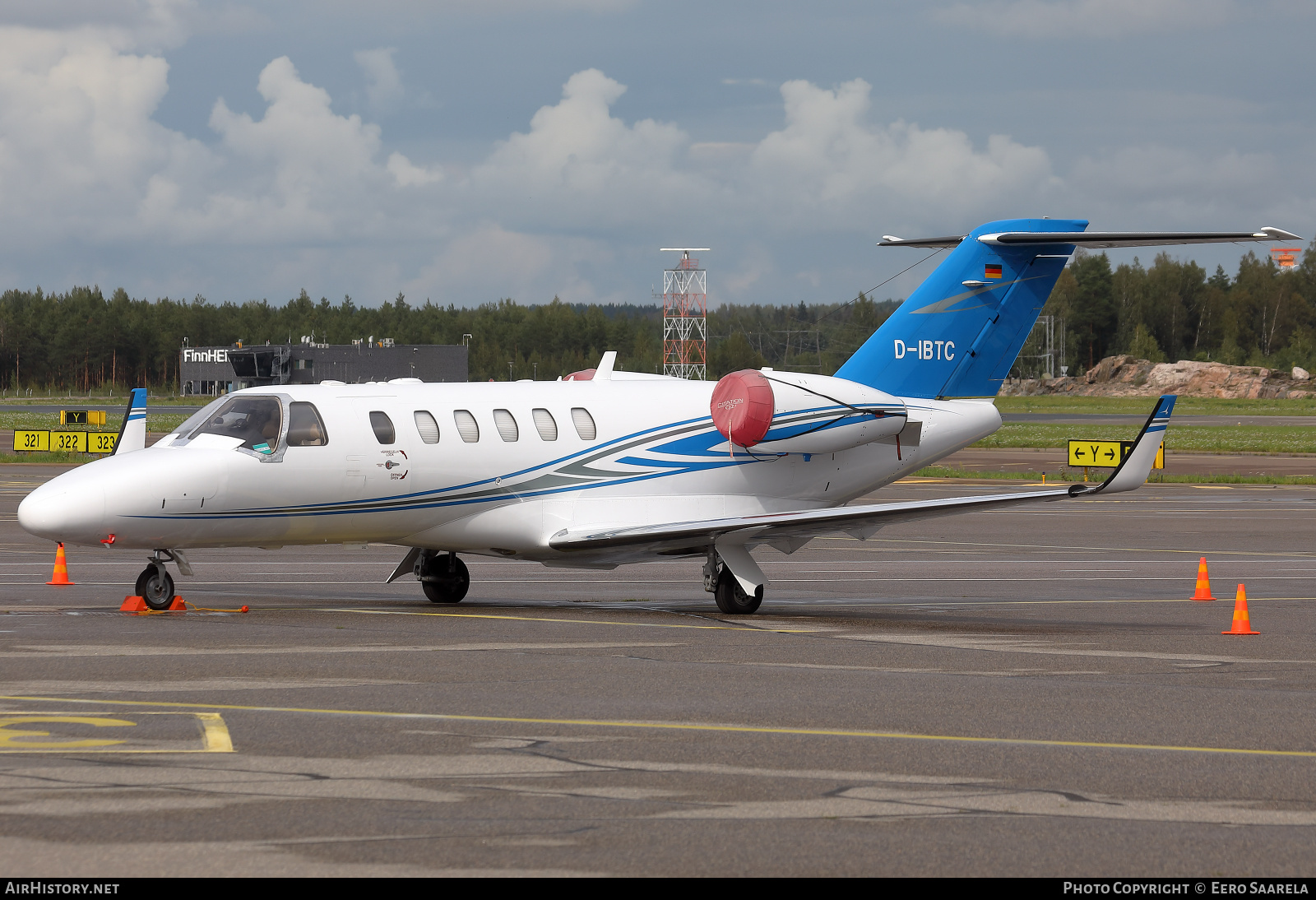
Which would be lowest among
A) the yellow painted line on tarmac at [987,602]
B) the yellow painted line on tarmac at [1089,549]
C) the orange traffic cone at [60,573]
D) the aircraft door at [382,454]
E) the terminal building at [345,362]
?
the yellow painted line on tarmac at [1089,549]

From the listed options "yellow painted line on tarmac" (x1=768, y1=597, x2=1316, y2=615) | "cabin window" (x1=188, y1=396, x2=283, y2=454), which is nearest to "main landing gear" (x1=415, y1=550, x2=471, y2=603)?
"cabin window" (x1=188, y1=396, x2=283, y2=454)

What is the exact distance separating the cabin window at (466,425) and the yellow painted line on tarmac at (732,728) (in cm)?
776

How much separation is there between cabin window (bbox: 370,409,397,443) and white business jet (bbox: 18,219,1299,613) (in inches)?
0.9

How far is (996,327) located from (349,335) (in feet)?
602

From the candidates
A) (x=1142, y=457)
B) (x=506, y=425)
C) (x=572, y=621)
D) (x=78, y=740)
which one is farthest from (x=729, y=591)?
(x=78, y=740)

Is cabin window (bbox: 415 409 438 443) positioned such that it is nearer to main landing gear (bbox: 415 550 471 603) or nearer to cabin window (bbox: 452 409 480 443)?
cabin window (bbox: 452 409 480 443)

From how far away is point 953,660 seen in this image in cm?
1542

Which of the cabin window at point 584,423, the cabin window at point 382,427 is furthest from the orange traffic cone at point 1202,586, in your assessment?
the cabin window at point 382,427

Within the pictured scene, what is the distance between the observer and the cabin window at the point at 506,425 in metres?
19.7

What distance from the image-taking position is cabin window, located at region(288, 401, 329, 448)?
18406 mm

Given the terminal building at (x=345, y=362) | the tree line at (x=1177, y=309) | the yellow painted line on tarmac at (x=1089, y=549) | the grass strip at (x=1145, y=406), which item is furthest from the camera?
the tree line at (x=1177, y=309)

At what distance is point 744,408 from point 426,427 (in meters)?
4.28

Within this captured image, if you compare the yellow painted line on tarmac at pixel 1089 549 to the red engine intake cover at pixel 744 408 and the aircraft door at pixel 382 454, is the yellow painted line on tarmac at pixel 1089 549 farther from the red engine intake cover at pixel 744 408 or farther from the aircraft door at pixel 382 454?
the aircraft door at pixel 382 454
